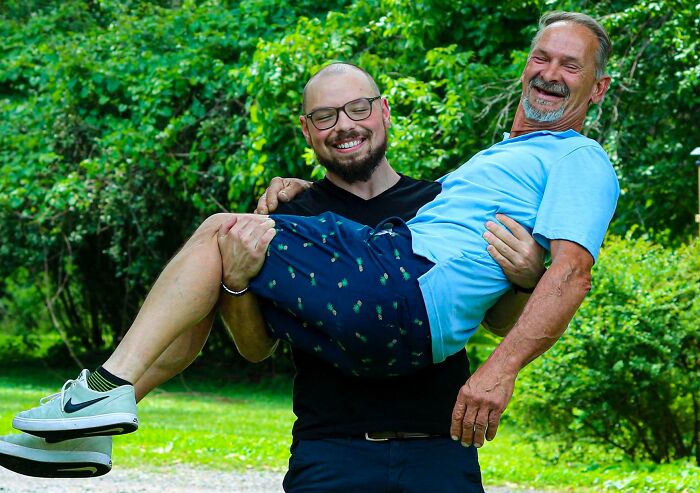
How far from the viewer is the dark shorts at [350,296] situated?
128 inches

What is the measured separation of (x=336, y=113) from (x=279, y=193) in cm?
35

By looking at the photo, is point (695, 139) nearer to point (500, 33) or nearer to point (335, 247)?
point (500, 33)

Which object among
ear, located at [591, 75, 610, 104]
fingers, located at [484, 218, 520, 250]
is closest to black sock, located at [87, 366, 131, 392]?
fingers, located at [484, 218, 520, 250]

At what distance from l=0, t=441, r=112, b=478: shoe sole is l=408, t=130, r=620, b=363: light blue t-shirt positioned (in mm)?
1007

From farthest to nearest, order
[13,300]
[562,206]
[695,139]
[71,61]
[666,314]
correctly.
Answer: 1. [13,300]
2. [71,61]
3. [695,139]
4. [666,314]
5. [562,206]

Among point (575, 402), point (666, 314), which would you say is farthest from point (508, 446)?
point (666, 314)

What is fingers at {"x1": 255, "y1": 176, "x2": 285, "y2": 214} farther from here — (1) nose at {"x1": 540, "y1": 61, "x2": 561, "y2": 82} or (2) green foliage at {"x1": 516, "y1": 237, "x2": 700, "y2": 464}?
(2) green foliage at {"x1": 516, "y1": 237, "x2": 700, "y2": 464}

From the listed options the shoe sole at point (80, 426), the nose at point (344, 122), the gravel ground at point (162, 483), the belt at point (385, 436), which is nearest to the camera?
the shoe sole at point (80, 426)

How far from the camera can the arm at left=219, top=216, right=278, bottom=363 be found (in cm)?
326

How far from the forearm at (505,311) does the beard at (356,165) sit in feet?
2.14

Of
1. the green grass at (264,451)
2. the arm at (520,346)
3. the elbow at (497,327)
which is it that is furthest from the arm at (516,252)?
the green grass at (264,451)

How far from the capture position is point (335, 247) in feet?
11.1

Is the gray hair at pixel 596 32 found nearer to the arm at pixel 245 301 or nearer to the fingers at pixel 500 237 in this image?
the fingers at pixel 500 237

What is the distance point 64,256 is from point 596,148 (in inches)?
672
